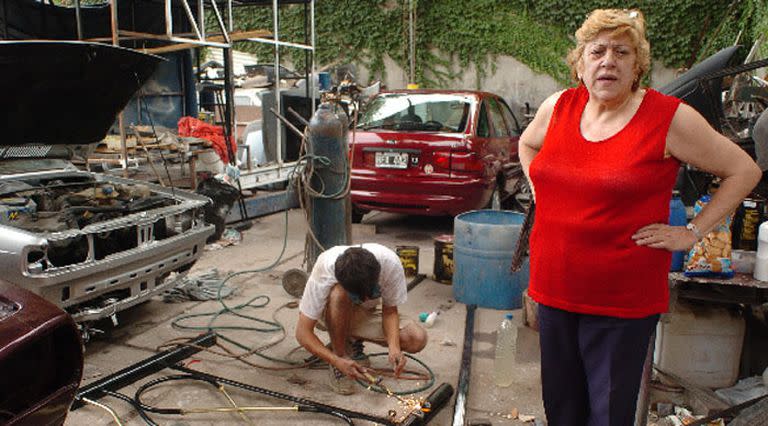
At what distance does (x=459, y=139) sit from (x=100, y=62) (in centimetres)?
398

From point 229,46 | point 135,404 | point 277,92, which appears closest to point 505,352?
point 135,404

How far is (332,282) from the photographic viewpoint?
11.4ft

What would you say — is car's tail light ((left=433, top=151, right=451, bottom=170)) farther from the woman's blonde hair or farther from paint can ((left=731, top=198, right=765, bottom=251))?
the woman's blonde hair

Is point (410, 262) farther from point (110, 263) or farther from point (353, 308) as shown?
point (110, 263)

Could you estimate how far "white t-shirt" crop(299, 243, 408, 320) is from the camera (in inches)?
136

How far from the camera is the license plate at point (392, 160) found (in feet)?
23.6

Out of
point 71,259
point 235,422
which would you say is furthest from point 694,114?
point 71,259

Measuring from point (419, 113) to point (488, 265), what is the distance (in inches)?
122

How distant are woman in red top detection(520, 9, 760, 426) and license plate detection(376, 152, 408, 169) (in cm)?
494

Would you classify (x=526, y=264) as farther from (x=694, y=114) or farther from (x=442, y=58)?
(x=442, y=58)

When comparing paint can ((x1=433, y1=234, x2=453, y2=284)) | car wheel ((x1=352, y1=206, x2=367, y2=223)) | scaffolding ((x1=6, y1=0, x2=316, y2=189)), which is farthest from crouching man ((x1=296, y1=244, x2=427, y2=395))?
car wheel ((x1=352, y1=206, x2=367, y2=223))

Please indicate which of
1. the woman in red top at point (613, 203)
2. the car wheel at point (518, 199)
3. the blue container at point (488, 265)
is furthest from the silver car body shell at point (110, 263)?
the car wheel at point (518, 199)

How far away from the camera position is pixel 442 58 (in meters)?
15.3

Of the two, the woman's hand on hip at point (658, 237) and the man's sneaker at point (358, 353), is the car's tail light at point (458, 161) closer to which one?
the man's sneaker at point (358, 353)
